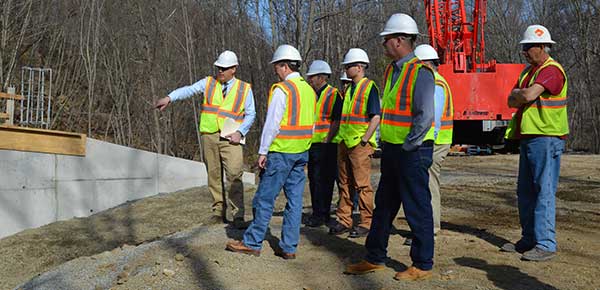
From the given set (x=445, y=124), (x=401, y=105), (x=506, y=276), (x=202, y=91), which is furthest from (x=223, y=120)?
(x=506, y=276)

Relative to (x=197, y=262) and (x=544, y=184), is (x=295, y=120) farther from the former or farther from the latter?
(x=544, y=184)

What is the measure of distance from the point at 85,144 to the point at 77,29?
766cm

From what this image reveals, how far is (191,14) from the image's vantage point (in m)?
19.6

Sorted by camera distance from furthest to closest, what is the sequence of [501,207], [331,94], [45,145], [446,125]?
1. [45,145]
2. [501,207]
3. [331,94]
4. [446,125]

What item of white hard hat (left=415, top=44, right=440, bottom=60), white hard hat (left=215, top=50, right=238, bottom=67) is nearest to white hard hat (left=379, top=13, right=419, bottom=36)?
white hard hat (left=415, top=44, right=440, bottom=60)

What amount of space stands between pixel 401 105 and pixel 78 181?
23.3 ft

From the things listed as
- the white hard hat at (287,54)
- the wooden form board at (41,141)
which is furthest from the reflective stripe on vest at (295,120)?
the wooden form board at (41,141)

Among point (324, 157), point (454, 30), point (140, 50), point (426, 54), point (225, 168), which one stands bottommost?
point (225, 168)

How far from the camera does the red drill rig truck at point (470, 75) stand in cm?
1862

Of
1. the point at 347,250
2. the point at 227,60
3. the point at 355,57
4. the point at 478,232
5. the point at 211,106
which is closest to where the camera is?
the point at 347,250

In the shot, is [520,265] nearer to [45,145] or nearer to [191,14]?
[45,145]

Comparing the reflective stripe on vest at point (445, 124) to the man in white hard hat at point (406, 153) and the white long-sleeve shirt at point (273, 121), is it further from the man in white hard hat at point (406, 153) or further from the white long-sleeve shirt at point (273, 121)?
the white long-sleeve shirt at point (273, 121)

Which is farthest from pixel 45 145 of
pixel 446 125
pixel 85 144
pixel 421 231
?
pixel 421 231

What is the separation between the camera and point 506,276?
5000 mm
